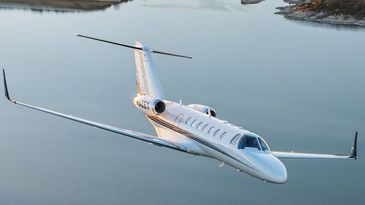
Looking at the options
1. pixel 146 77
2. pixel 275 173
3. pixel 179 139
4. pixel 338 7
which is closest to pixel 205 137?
pixel 179 139

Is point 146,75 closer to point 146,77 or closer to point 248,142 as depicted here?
point 146,77

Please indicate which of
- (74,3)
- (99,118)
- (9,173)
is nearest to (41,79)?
(99,118)

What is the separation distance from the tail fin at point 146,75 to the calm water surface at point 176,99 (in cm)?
1020

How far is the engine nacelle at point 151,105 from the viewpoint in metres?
33.8

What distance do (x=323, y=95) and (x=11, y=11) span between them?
62415 millimetres

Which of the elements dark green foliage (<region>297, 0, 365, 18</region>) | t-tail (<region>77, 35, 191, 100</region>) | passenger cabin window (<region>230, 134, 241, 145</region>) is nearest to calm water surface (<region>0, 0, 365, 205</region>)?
t-tail (<region>77, 35, 191, 100</region>)

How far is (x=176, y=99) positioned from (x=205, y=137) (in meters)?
28.1

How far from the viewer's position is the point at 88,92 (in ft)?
202

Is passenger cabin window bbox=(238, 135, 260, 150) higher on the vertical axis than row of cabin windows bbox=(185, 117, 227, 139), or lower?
higher

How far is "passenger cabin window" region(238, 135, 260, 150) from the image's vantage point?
27688mm

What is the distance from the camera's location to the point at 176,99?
5756cm

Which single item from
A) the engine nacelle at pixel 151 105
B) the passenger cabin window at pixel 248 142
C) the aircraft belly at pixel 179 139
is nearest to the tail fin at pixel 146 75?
the engine nacelle at pixel 151 105

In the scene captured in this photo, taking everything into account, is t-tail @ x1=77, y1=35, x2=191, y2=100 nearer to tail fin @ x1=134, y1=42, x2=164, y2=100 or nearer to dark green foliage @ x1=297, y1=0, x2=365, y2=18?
tail fin @ x1=134, y1=42, x2=164, y2=100

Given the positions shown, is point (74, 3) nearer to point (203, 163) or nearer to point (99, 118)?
point (99, 118)
